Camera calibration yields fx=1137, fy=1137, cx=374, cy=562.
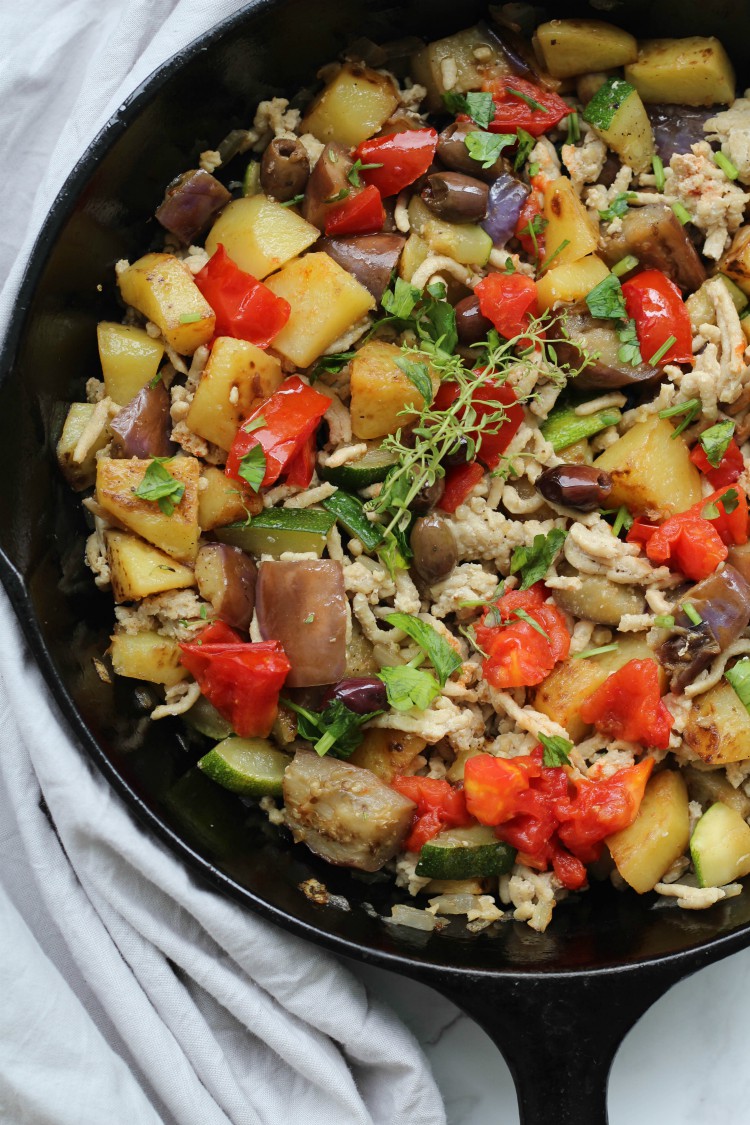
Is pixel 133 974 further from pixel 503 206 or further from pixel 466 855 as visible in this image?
pixel 503 206

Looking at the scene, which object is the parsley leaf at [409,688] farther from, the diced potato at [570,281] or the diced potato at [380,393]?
the diced potato at [570,281]

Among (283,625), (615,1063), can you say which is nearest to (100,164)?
(283,625)

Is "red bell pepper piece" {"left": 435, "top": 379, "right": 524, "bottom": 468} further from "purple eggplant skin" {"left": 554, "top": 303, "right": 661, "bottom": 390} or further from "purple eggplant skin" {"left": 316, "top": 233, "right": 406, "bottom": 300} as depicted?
"purple eggplant skin" {"left": 316, "top": 233, "right": 406, "bottom": 300}

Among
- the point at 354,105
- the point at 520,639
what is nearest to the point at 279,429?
the point at 520,639

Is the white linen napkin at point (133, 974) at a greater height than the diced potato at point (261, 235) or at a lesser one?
lesser

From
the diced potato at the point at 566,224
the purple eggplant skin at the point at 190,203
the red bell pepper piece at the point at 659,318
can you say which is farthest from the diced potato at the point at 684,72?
the purple eggplant skin at the point at 190,203

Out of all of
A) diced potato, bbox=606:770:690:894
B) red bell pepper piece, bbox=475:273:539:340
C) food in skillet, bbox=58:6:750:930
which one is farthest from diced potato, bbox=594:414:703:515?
diced potato, bbox=606:770:690:894
